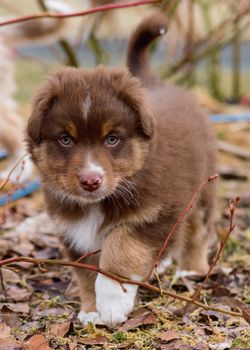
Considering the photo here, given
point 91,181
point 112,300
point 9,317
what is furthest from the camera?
point 9,317

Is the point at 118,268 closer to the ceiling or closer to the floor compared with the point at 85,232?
closer to the floor

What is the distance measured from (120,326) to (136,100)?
112 cm

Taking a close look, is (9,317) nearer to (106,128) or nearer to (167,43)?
(106,128)

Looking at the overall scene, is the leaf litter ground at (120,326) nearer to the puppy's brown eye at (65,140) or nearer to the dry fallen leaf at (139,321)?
the dry fallen leaf at (139,321)

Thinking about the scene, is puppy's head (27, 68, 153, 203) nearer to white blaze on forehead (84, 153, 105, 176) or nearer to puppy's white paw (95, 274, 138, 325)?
white blaze on forehead (84, 153, 105, 176)

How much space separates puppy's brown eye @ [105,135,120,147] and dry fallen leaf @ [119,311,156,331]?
90 cm

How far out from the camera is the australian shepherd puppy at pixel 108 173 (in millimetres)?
3457

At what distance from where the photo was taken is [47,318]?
391 cm

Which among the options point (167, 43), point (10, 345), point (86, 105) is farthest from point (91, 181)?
point (167, 43)

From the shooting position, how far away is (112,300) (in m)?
3.68

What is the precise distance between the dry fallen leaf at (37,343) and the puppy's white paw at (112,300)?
16.5 inches

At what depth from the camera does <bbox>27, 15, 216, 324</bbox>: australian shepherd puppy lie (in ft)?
11.3

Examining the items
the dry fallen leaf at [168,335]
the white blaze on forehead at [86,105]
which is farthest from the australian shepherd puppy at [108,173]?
the dry fallen leaf at [168,335]

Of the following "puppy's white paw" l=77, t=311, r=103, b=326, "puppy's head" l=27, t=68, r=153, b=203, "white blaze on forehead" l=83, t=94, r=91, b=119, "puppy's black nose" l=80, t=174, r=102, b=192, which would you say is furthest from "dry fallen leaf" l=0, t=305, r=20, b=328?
"white blaze on forehead" l=83, t=94, r=91, b=119
